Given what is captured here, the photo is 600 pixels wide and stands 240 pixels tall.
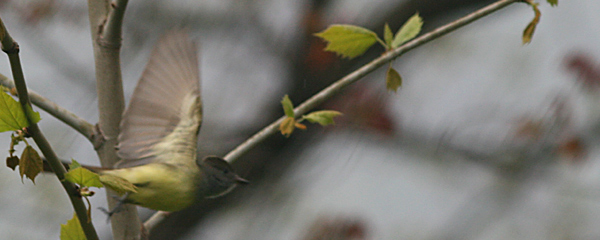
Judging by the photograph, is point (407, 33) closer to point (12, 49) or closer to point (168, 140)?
point (168, 140)

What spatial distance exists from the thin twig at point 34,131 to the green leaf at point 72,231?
0.08 metres

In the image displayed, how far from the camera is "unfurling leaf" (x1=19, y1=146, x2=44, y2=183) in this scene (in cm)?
60

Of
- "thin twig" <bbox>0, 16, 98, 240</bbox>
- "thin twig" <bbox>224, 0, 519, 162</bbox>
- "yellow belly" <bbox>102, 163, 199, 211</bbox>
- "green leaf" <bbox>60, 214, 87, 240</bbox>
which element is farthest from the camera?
"thin twig" <bbox>224, 0, 519, 162</bbox>

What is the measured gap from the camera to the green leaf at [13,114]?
1.87 ft

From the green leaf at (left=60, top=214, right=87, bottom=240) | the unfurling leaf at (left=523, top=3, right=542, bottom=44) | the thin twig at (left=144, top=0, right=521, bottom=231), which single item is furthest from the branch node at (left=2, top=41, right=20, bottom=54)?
the unfurling leaf at (left=523, top=3, right=542, bottom=44)

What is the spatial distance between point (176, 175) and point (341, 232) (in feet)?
5.36

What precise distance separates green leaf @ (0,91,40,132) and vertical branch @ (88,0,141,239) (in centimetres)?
30

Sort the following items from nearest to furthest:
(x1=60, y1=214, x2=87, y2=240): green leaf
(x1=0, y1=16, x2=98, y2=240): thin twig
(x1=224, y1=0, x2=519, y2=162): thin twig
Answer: (x1=0, y1=16, x2=98, y2=240): thin twig < (x1=60, y1=214, x2=87, y2=240): green leaf < (x1=224, y1=0, x2=519, y2=162): thin twig

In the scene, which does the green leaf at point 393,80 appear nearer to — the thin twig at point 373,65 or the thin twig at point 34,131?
the thin twig at point 373,65

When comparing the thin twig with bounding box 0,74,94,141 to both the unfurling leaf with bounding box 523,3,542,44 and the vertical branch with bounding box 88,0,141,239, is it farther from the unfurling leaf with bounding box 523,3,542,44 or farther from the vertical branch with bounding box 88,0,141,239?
the unfurling leaf with bounding box 523,3,542,44

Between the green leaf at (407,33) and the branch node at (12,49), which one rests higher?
the green leaf at (407,33)

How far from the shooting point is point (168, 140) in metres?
1.15

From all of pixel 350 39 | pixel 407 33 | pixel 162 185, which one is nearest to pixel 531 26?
pixel 407 33

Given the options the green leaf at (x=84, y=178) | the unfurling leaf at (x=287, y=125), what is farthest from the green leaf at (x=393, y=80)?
the green leaf at (x=84, y=178)
